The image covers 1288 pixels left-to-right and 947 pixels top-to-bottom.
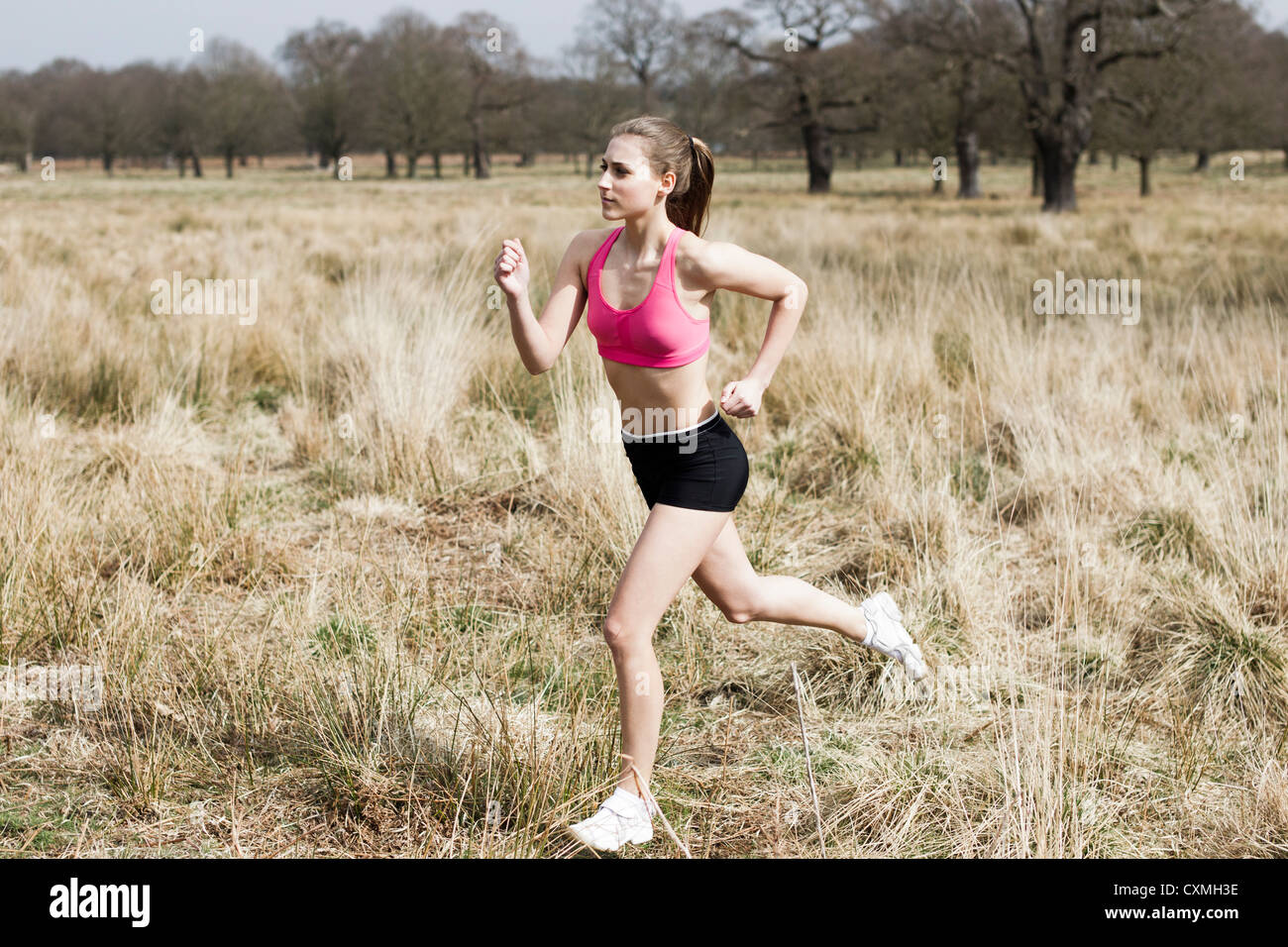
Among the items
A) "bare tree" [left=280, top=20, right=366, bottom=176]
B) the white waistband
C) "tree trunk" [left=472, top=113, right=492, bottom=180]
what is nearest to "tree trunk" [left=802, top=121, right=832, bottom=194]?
"tree trunk" [left=472, top=113, right=492, bottom=180]

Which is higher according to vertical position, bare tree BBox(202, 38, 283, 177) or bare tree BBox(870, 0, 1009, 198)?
bare tree BBox(202, 38, 283, 177)

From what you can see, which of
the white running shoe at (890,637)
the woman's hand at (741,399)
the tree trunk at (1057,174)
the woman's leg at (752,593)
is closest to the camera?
the woman's hand at (741,399)

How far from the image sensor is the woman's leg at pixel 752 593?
2586 mm

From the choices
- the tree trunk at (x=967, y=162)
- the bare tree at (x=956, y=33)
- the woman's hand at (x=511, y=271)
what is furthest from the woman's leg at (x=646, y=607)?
the tree trunk at (x=967, y=162)

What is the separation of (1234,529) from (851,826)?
85.9 inches

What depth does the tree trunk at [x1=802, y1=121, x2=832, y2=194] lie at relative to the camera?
1422 inches

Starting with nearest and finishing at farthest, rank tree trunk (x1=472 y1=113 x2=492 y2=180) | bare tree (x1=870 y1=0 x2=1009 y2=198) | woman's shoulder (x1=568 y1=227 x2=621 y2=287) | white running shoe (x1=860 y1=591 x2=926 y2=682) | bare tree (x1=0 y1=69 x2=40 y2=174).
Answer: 1. woman's shoulder (x1=568 y1=227 x2=621 y2=287)
2. white running shoe (x1=860 y1=591 x2=926 y2=682)
3. bare tree (x1=870 y1=0 x2=1009 y2=198)
4. bare tree (x1=0 y1=69 x2=40 y2=174)
5. tree trunk (x1=472 y1=113 x2=492 y2=180)

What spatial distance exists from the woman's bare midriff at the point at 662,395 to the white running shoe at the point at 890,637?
3.05 feet

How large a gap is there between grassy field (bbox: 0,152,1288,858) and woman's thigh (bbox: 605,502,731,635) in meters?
0.41

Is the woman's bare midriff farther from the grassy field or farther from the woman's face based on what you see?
the grassy field

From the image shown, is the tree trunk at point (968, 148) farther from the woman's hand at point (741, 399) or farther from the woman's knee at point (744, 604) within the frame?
the woman's hand at point (741, 399)
